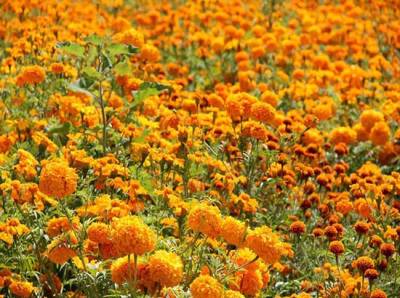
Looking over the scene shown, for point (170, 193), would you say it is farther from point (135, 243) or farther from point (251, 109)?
point (135, 243)

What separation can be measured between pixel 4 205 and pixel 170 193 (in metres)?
0.72

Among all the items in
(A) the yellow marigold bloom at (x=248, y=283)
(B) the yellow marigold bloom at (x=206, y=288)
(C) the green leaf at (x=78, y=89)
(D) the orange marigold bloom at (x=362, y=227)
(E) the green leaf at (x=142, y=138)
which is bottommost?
(D) the orange marigold bloom at (x=362, y=227)

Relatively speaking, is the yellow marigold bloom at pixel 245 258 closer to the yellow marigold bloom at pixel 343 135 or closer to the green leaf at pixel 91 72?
the green leaf at pixel 91 72

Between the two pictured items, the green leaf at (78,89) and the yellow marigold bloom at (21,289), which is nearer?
the yellow marigold bloom at (21,289)

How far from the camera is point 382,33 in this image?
9.02 m

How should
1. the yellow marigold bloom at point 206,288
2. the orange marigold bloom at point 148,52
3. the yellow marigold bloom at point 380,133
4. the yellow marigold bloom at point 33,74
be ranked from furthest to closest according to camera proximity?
1. the orange marigold bloom at point 148,52
2. the yellow marigold bloom at point 380,133
3. the yellow marigold bloom at point 33,74
4. the yellow marigold bloom at point 206,288

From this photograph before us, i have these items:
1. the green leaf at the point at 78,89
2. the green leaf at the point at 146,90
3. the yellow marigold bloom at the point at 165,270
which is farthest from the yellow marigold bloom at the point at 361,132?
the yellow marigold bloom at the point at 165,270

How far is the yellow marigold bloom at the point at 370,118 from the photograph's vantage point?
19.0 ft

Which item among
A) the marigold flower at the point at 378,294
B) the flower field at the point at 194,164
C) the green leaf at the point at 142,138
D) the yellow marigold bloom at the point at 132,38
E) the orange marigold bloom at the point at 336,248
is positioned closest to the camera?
the flower field at the point at 194,164

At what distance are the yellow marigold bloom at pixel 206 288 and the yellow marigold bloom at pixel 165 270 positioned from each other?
63mm

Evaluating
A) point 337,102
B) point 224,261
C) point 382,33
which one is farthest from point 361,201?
point 382,33

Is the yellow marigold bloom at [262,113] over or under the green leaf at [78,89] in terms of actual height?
over

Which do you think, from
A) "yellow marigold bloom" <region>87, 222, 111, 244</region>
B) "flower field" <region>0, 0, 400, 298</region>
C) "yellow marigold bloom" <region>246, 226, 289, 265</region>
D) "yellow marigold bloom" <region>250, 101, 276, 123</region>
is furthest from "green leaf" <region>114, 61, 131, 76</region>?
"yellow marigold bloom" <region>246, 226, 289, 265</region>

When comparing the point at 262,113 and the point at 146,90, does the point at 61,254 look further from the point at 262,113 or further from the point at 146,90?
the point at 146,90
